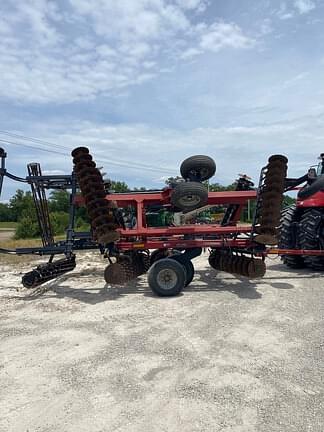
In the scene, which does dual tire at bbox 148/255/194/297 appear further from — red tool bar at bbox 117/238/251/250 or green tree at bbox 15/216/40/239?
green tree at bbox 15/216/40/239

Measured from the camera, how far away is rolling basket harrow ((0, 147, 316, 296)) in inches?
241

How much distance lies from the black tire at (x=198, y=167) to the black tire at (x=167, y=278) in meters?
1.87

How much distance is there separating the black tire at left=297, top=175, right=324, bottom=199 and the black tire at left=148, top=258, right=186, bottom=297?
4139 millimetres

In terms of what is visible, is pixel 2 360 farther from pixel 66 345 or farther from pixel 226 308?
pixel 226 308

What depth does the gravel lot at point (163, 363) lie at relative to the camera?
2.58 m

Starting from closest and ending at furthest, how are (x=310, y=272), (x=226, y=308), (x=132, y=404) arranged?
(x=132, y=404)
(x=226, y=308)
(x=310, y=272)

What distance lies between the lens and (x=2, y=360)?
360cm

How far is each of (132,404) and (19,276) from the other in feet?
21.4

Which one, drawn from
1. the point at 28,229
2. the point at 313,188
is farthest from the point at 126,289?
the point at 28,229

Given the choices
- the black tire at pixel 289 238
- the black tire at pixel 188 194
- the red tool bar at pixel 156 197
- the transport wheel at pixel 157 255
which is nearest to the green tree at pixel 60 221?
the transport wheel at pixel 157 255

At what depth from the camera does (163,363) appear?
346cm

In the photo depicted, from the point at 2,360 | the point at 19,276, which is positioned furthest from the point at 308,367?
the point at 19,276

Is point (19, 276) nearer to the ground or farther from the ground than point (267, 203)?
nearer to the ground

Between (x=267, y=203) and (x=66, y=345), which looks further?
(x=267, y=203)
